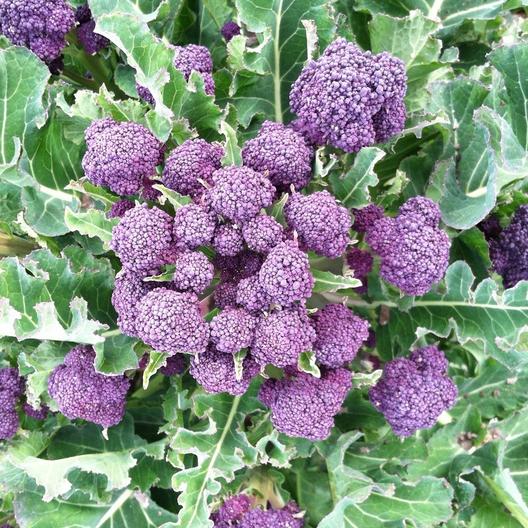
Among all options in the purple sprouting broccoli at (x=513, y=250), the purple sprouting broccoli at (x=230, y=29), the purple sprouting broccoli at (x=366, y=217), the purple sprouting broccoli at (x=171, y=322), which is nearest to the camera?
the purple sprouting broccoli at (x=171, y=322)

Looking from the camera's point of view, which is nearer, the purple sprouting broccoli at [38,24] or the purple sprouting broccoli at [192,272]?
the purple sprouting broccoli at [192,272]

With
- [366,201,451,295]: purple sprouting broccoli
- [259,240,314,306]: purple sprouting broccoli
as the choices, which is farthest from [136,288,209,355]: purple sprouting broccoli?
[366,201,451,295]: purple sprouting broccoli

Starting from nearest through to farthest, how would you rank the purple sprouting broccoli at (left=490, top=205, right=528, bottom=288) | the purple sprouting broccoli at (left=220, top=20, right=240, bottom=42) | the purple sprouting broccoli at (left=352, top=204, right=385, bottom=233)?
the purple sprouting broccoli at (left=352, top=204, right=385, bottom=233) < the purple sprouting broccoli at (left=490, top=205, right=528, bottom=288) < the purple sprouting broccoli at (left=220, top=20, right=240, bottom=42)

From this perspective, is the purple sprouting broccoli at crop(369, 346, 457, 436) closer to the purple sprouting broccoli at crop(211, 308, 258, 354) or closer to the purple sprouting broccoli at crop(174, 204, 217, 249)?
the purple sprouting broccoli at crop(211, 308, 258, 354)

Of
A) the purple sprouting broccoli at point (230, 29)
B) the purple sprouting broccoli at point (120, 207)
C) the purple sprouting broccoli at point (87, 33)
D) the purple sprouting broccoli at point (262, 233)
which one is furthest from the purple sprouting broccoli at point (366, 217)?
the purple sprouting broccoli at point (87, 33)

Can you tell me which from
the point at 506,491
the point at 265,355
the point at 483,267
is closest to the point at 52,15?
the point at 265,355

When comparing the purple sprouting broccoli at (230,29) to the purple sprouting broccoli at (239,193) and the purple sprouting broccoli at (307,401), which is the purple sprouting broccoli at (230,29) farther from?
the purple sprouting broccoli at (307,401)
